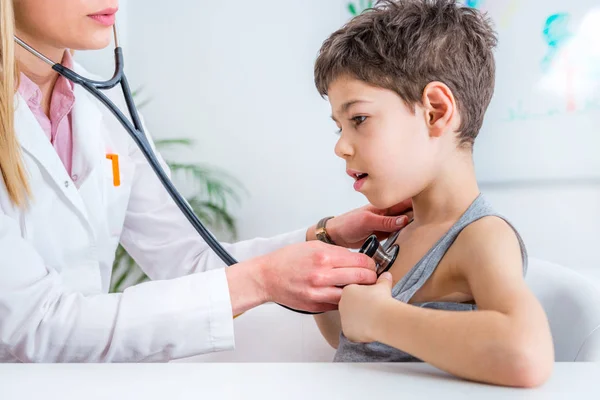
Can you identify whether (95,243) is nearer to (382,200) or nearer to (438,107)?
(382,200)

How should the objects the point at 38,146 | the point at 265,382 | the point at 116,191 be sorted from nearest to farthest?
the point at 265,382, the point at 38,146, the point at 116,191

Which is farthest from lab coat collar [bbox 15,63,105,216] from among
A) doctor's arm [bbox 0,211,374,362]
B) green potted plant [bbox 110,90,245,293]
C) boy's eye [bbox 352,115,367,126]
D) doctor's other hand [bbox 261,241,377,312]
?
green potted plant [bbox 110,90,245,293]

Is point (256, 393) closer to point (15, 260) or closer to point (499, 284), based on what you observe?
point (499, 284)

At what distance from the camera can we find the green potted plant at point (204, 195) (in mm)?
2842

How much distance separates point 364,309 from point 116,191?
730 mm

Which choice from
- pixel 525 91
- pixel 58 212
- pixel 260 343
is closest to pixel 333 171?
pixel 525 91

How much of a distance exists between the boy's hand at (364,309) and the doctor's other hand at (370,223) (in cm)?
32

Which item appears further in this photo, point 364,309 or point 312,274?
point 312,274

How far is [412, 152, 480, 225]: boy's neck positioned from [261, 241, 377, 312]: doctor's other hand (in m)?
0.14

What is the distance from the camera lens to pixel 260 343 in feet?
4.72

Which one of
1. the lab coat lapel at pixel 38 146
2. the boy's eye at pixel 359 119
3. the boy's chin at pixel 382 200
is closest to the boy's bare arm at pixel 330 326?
the boy's chin at pixel 382 200

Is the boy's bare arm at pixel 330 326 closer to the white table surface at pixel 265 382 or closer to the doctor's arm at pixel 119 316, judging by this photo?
the doctor's arm at pixel 119 316

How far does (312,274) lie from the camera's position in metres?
1.00

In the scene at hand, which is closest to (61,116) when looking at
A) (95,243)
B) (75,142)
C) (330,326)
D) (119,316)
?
(75,142)
